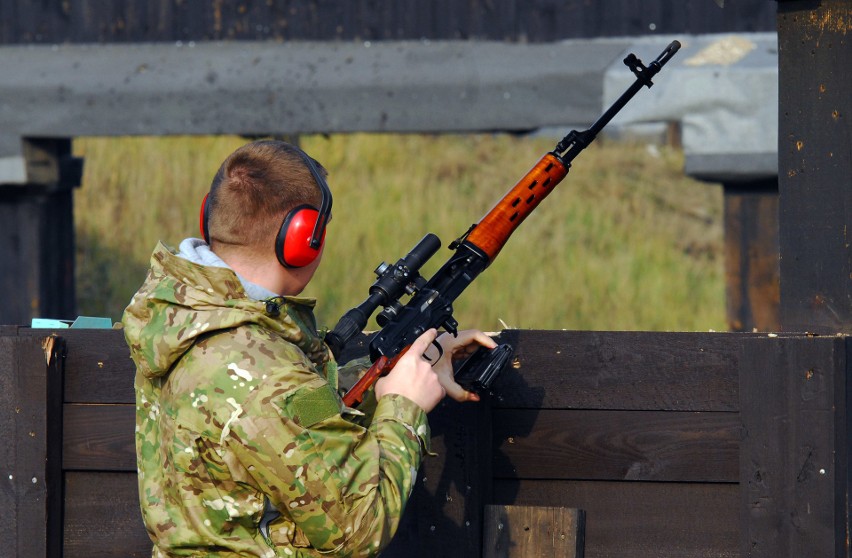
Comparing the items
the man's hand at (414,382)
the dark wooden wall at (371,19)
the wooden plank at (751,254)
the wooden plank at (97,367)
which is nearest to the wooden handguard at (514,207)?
the man's hand at (414,382)

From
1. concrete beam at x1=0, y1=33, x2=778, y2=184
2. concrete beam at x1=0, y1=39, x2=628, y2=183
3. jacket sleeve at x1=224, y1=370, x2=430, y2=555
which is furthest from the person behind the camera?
concrete beam at x1=0, y1=39, x2=628, y2=183

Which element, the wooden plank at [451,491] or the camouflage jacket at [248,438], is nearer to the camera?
the camouflage jacket at [248,438]

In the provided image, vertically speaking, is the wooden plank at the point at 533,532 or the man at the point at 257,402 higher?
the man at the point at 257,402

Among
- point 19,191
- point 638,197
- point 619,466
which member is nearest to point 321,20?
point 19,191

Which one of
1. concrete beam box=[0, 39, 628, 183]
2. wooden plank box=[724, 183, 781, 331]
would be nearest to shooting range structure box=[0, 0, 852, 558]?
concrete beam box=[0, 39, 628, 183]

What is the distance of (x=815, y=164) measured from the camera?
3291 mm

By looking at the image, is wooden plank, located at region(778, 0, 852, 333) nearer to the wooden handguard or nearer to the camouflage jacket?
the wooden handguard

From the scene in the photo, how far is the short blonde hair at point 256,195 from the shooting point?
2.55 m

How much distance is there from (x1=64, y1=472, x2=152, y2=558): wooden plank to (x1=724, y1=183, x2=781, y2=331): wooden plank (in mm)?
4488

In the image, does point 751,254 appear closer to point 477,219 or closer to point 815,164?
point 815,164

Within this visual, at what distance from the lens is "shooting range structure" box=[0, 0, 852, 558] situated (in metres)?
3.03

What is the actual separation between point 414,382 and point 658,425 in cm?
91

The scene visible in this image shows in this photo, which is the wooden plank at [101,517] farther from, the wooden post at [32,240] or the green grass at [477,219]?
the green grass at [477,219]

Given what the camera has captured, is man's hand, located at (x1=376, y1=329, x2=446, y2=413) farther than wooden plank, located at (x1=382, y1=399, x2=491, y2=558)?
No
